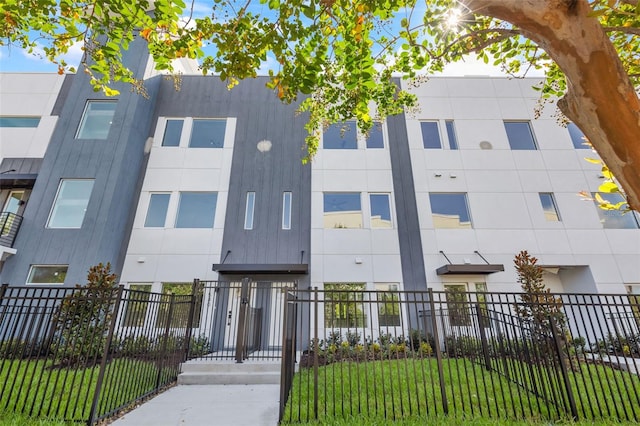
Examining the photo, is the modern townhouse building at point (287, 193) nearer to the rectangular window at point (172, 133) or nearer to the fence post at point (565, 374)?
the rectangular window at point (172, 133)

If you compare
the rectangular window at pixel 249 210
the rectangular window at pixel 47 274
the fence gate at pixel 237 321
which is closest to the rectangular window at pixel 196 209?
the rectangular window at pixel 249 210

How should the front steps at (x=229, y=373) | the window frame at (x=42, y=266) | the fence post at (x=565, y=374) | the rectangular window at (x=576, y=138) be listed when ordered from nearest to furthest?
the fence post at (x=565, y=374), the front steps at (x=229, y=373), the window frame at (x=42, y=266), the rectangular window at (x=576, y=138)

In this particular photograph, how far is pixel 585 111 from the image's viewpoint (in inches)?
86.0

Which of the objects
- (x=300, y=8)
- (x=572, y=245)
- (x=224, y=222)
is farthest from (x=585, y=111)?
(x=572, y=245)

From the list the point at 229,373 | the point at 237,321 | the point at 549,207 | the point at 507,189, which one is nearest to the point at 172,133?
the point at 237,321

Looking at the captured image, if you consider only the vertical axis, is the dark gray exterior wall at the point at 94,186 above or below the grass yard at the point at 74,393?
above

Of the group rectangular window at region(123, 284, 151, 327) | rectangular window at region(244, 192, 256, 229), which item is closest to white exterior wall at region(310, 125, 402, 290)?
rectangular window at region(244, 192, 256, 229)

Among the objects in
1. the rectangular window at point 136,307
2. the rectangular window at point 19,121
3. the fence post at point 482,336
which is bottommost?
the fence post at point 482,336

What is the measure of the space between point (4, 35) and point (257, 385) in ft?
24.2

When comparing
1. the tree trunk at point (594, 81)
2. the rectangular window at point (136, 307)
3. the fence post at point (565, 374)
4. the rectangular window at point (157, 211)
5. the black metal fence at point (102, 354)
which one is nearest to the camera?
the tree trunk at point (594, 81)

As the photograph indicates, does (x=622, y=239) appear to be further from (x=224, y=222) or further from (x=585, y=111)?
(x=224, y=222)

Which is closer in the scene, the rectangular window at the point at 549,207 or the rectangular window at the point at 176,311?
the rectangular window at the point at 176,311

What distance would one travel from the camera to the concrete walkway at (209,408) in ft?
13.7

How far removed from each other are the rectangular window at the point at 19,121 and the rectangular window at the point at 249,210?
31.9ft
